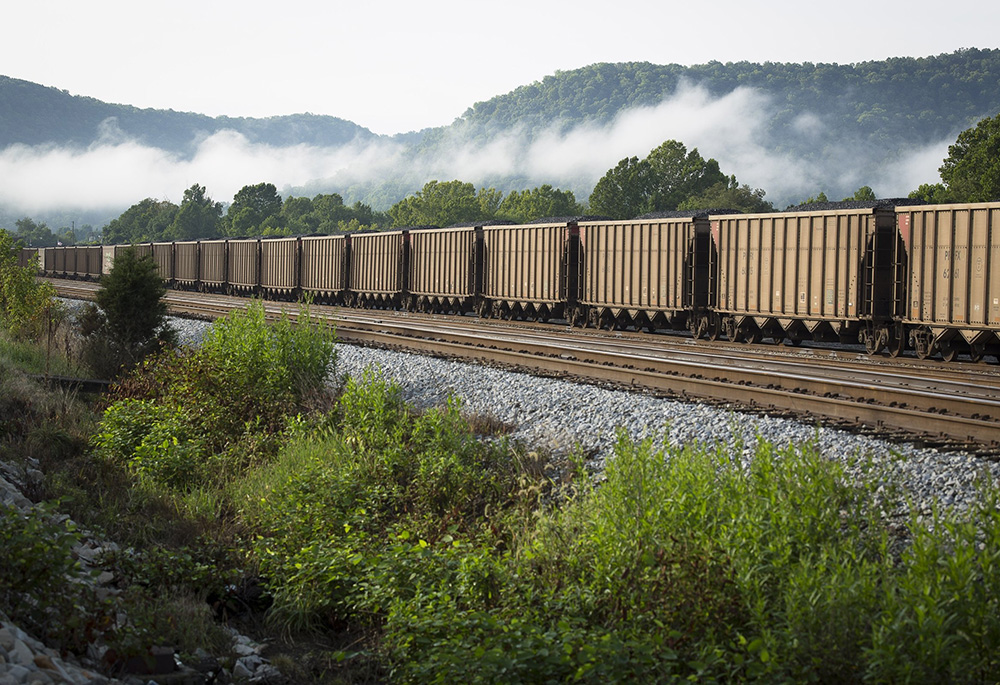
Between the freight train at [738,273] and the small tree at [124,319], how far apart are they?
12.2m

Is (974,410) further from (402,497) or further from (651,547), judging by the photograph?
(402,497)

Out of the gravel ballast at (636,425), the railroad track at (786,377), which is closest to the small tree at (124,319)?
the railroad track at (786,377)

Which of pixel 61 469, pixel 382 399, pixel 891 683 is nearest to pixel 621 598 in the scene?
pixel 891 683

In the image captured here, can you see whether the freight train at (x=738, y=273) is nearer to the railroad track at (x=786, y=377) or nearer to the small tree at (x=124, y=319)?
the railroad track at (x=786, y=377)

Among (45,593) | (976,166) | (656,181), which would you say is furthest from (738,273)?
(656,181)

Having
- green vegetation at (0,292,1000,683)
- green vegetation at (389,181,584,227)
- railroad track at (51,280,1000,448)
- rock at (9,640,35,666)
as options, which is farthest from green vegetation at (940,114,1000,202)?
rock at (9,640,35,666)

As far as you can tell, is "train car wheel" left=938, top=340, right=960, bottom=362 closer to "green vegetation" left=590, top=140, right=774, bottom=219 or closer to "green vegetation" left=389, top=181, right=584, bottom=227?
"green vegetation" left=590, top=140, right=774, bottom=219

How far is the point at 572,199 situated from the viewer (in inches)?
5723

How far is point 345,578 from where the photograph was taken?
7176 mm

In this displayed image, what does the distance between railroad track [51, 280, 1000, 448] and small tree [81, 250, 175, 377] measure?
13.3 ft

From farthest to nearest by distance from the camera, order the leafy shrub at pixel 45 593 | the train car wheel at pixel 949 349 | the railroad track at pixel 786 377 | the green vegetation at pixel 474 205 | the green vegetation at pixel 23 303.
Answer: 1. the green vegetation at pixel 474 205
2. the green vegetation at pixel 23 303
3. the train car wheel at pixel 949 349
4. the railroad track at pixel 786 377
5. the leafy shrub at pixel 45 593

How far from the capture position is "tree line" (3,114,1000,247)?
74.4 metres

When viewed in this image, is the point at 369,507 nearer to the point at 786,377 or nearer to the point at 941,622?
the point at 941,622

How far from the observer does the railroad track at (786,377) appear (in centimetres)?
952
